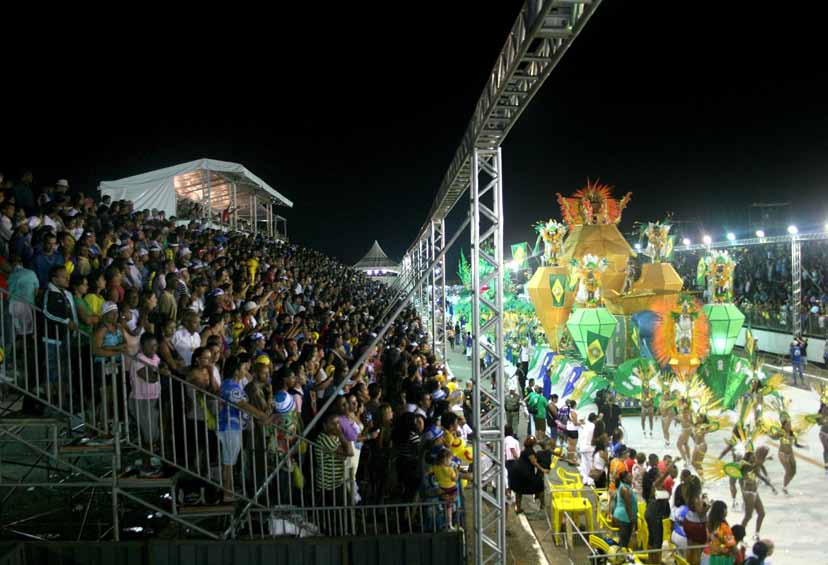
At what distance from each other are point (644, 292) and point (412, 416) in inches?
614

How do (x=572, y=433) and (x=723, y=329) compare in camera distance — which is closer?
(x=572, y=433)

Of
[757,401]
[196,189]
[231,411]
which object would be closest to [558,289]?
[757,401]

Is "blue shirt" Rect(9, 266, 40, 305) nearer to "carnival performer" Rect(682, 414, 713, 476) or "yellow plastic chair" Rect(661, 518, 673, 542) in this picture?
A: "yellow plastic chair" Rect(661, 518, 673, 542)

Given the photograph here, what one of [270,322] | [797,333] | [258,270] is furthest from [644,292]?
[270,322]

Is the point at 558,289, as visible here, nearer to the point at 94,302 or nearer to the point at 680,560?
the point at 680,560

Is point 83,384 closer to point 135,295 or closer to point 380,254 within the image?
point 135,295

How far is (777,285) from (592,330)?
81.2 ft

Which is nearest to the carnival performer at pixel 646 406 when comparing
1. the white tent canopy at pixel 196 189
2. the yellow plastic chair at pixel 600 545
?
the yellow plastic chair at pixel 600 545

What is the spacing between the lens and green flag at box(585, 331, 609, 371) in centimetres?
1833

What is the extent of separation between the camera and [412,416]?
6.59m

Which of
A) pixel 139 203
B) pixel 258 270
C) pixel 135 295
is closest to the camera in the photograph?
pixel 135 295

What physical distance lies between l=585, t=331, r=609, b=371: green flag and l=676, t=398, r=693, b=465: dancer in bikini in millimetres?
4790

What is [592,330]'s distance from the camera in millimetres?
18516

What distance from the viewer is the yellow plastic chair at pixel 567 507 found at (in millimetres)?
8680
